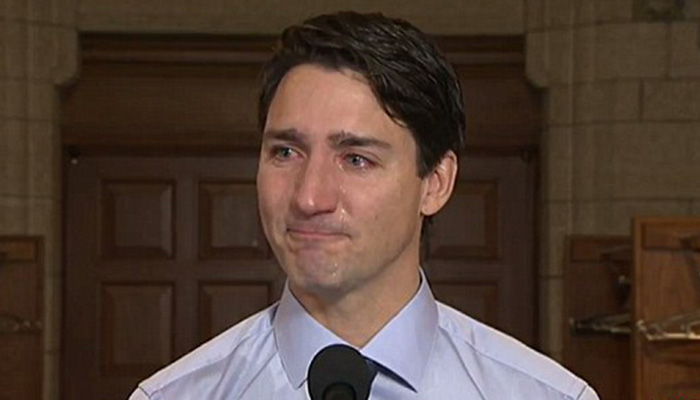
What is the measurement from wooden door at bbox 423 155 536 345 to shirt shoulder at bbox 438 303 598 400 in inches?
111

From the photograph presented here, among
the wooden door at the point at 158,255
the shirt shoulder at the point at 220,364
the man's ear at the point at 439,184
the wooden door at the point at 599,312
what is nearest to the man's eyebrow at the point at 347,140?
the man's ear at the point at 439,184

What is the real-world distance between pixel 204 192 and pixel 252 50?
1.54ft

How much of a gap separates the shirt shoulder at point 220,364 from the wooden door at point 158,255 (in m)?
2.86

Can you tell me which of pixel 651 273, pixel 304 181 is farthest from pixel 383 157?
pixel 651 273

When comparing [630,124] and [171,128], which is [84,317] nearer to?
[171,128]

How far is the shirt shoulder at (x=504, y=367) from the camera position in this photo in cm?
136

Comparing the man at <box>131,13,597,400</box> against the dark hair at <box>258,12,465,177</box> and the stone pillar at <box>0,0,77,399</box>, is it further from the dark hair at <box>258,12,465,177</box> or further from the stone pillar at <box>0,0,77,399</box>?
the stone pillar at <box>0,0,77,399</box>

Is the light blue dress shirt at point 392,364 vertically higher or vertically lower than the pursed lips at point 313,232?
lower

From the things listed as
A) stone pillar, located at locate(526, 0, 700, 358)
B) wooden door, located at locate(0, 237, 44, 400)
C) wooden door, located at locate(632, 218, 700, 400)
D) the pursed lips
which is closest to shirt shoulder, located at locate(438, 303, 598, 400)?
the pursed lips

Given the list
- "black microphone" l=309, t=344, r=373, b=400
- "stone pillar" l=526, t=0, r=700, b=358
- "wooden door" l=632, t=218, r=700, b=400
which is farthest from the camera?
"stone pillar" l=526, t=0, r=700, b=358

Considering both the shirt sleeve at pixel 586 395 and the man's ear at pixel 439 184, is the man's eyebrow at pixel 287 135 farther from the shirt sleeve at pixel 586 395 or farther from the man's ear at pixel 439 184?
the shirt sleeve at pixel 586 395

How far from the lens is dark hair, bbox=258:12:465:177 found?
49.9 inches

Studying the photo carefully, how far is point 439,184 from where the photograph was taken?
1.37m

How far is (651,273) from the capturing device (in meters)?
2.97
